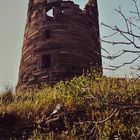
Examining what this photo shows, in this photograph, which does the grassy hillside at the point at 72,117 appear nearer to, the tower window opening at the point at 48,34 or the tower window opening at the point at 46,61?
the tower window opening at the point at 46,61

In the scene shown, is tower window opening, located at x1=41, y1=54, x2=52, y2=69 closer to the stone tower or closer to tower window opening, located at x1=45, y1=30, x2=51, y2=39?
the stone tower

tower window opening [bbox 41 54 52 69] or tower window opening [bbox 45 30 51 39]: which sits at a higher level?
tower window opening [bbox 45 30 51 39]

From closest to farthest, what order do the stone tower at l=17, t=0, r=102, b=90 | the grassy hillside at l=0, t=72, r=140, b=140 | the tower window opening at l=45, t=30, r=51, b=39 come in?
the grassy hillside at l=0, t=72, r=140, b=140, the stone tower at l=17, t=0, r=102, b=90, the tower window opening at l=45, t=30, r=51, b=39

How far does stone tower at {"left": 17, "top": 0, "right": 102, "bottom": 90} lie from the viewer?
613 inches

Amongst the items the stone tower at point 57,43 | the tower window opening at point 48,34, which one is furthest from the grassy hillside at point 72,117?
the tower window opening at point 48,34

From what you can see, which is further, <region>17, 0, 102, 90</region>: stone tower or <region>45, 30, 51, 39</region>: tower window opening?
<region>45, 30, 51, 39</region>: tower window opening

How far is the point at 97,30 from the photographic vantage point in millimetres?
17828

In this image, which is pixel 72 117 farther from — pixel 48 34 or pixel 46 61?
pixel 48 34

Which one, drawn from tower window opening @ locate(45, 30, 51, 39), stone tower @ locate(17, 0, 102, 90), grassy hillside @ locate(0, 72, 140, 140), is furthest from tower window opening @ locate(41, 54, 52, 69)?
grassy hillside @ locate(0, 72, 140, 140)

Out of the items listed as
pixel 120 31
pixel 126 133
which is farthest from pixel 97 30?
pixel 120 31

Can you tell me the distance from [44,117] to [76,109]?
0.72 meters

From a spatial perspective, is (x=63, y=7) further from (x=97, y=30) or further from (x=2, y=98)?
A: (x=2, y=98)

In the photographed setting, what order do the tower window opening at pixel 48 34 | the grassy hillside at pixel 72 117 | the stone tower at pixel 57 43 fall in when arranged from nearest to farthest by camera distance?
1. the grassy hillside at pixel 72 117
2. the stone tower at pixel 57 43
3. the tower window opening at pixel 48 34

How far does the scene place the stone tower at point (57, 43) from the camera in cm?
1557
